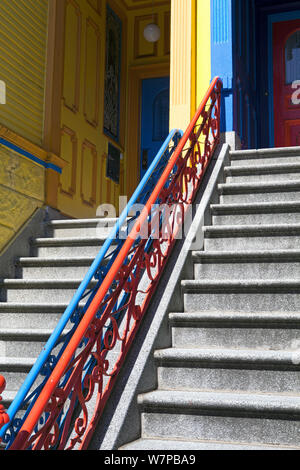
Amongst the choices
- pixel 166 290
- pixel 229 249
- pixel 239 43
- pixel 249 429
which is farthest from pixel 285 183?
pixel 239 43

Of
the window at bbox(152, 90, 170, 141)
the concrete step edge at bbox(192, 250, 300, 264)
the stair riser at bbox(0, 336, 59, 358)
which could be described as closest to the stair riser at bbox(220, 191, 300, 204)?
the concrete step edge at bbox(192, 250, 300, 264)

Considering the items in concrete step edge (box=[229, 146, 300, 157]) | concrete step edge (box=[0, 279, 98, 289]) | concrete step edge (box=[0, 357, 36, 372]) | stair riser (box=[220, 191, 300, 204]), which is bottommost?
concrete step edge (box=[0, 357, 36, 372])

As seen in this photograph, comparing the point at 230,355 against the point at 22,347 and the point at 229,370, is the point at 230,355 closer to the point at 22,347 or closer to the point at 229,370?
the point at 229,370

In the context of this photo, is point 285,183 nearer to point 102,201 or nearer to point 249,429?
point 249,429

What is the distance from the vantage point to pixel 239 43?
5.93 meters

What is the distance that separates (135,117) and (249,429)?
21.8 feet

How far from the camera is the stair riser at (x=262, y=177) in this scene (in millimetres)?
4215

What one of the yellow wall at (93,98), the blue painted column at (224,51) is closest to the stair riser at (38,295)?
the yellow wall at (93,98)

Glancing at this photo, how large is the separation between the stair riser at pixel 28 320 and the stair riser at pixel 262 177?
1.93 metres

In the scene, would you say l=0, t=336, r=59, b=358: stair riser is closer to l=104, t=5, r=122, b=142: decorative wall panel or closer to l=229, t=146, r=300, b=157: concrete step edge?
l=229, t=146, r=300, b=157: concrete step edge

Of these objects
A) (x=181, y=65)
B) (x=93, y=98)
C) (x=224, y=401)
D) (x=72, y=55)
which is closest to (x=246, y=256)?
(x=224, y=401)

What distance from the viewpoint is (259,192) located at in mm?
4039

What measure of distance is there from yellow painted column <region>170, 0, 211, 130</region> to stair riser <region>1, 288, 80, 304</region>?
2.48 metres

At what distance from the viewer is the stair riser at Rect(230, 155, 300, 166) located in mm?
4527
